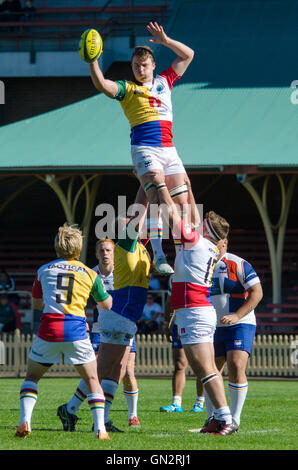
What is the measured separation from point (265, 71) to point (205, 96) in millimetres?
2096

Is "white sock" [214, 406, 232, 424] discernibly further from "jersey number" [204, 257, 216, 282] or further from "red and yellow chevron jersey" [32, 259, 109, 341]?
"red and yellow chevron jersey" [32, 259, 109, 341]

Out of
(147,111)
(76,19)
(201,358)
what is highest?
(76,19)

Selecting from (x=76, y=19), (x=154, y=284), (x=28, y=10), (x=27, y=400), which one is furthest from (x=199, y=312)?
(x=28, y=10)

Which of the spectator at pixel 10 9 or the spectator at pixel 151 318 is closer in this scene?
the spectator at pixel 151 318

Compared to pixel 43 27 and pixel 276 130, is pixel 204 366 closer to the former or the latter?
pixel 276 130

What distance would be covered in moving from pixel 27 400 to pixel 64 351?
1.87 feet

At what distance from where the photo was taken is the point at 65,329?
7.99m

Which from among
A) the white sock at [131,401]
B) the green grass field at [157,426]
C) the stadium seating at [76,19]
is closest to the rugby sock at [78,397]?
the green grass field at [157,426]

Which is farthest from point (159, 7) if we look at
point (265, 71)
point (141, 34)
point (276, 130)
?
point (276, 130)

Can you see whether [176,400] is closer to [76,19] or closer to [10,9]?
[76,19]

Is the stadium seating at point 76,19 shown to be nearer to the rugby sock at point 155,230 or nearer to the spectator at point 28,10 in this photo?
the spectator at point 28,10

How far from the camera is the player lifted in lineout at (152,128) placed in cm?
935

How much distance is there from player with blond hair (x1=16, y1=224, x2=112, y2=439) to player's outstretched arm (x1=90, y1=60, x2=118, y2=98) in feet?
5.61

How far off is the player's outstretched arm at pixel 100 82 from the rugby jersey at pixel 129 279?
1441 mm
